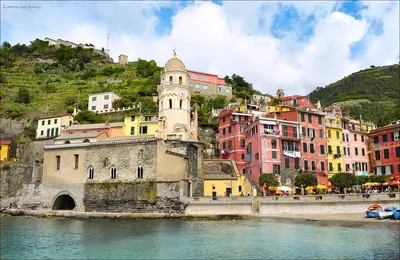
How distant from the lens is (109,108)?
70312 mm

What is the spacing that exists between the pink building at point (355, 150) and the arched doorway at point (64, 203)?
3679 cm

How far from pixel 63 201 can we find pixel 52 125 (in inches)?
678

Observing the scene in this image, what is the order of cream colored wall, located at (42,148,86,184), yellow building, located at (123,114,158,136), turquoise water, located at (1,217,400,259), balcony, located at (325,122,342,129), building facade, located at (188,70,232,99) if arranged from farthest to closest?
building facade, located at (188,70,232,99) < yellow building, located at (123,114,158,136) < balcony, located at (325,122,342,129) < cream colored wall, located at (42,148,86,184) < turquoise water, located at (1,217,400,259)

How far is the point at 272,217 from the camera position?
34031 millimetres

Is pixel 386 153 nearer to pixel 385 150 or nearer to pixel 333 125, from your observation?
pixel 385 150

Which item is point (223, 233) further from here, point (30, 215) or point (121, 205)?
point (30, 215)

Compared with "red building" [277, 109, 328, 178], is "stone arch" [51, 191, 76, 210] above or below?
below

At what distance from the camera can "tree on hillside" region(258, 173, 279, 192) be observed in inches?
1583

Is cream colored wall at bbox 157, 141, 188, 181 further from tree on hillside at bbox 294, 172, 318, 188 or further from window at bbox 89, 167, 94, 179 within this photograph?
tree on hillside at bbox 294, 172, 318, 188

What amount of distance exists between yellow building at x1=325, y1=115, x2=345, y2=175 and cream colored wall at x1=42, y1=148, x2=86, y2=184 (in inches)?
1247

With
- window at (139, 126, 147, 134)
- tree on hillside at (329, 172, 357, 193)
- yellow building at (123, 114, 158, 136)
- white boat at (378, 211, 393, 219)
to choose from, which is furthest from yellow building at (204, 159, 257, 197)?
white boat at (378, 211, 393, 219)

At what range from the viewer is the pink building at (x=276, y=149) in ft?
→ 142

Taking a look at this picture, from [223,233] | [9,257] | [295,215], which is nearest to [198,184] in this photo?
[295,215]

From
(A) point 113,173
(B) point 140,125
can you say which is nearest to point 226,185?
(A) point 113,173
